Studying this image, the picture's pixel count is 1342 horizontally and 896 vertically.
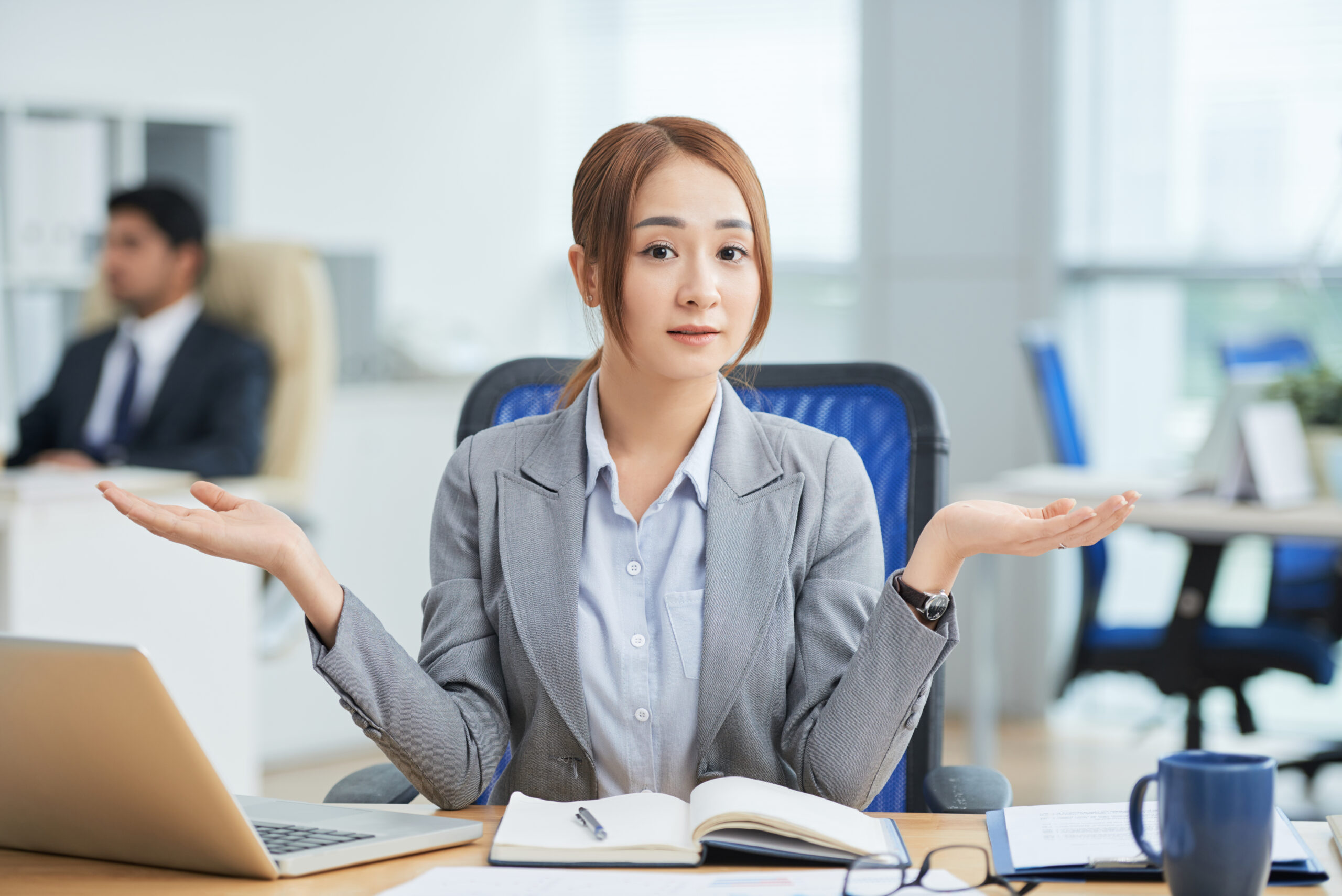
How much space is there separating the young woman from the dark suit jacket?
2.18 metres

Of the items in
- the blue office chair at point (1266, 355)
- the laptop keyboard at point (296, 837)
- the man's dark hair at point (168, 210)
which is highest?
the man's dark hair at point (168, 210)

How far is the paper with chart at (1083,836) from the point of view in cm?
100

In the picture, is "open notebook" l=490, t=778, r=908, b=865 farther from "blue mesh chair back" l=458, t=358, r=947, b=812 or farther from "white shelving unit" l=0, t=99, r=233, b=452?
"white shelving unit" l=0, t=99, r=233, b=452

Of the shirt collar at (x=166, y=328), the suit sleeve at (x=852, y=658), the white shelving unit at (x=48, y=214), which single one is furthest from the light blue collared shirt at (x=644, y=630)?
the white shelving unit at (x=48, y=214)

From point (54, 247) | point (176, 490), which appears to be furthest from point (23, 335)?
point (176, 490)

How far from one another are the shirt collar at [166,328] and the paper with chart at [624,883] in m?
2.85

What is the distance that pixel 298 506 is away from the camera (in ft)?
11.4

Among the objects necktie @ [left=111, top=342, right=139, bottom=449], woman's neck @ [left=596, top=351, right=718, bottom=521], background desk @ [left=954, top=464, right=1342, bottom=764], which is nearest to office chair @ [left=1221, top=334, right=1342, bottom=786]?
background desk @ [left=954, top=464, right=1342, bottom=764]

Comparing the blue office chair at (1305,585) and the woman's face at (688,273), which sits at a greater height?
the woman's face at (688,273)

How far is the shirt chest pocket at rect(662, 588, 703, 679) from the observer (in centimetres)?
133

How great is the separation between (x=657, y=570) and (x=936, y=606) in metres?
0.30

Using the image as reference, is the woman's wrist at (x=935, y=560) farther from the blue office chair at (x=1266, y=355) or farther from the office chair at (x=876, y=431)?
the blue office chair at (x=1266, y=355)

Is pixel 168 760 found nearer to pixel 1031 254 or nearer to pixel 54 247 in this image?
pixel 54 247

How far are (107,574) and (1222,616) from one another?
3.06 metres
